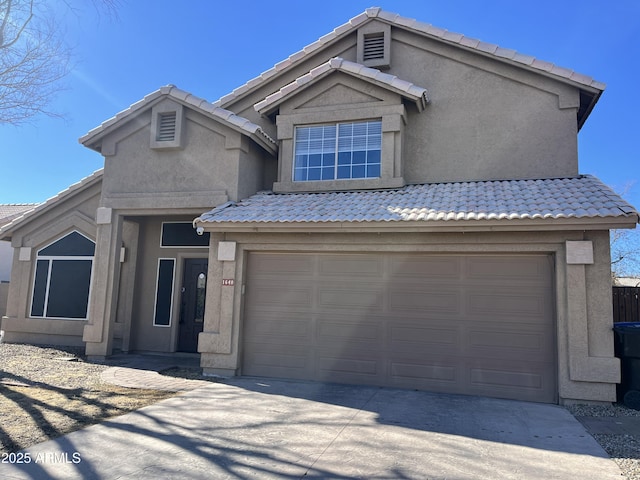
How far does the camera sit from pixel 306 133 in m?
11.4

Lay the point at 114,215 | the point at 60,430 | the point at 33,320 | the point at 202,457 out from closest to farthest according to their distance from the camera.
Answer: the point at 202,457
the point at 60,430
the point at 114,215
the point at 33,320

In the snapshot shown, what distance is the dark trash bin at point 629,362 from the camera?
745 cm

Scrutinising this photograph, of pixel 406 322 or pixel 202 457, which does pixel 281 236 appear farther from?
pixel 202 457

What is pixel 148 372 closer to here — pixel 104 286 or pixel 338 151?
pixel 104 286

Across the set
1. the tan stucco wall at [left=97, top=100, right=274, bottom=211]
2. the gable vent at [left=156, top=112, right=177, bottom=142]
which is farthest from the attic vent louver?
the gable vent at [left=156, top=112, right=177, bottom=142]

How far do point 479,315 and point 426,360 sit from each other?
4.25 ft

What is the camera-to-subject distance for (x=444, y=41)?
36.2ft

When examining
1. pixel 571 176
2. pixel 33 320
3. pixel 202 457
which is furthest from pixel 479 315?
pixel 33 320

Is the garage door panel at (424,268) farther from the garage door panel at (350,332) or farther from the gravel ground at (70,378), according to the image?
the gravel ground at (70,378)

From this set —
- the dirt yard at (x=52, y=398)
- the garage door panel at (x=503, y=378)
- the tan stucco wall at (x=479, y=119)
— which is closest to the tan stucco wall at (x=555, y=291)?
the garage door panel at (x=503, y=378)

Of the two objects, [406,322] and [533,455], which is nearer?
[533,455]

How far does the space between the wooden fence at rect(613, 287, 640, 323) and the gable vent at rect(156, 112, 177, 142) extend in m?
11.7

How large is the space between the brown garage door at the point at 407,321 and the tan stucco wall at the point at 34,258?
639cm

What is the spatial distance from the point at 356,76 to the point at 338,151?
1.83 metres
